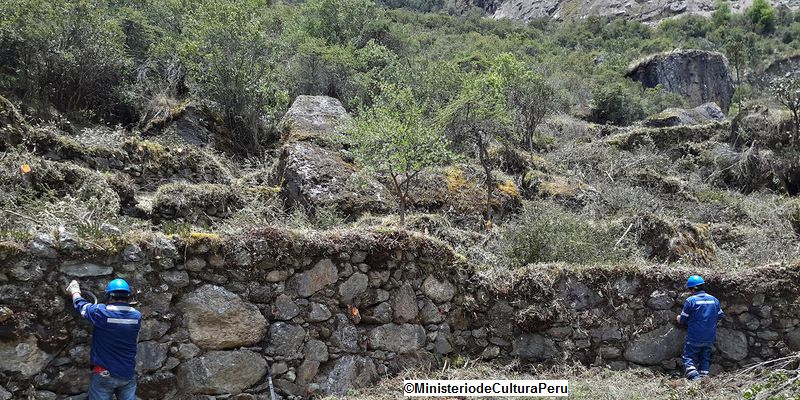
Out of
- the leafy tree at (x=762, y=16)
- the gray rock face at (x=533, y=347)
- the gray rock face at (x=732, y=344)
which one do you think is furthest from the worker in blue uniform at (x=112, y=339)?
the leafy tree at (x=762, y=16)

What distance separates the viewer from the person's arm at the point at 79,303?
377 cm

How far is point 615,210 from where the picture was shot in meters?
11.2

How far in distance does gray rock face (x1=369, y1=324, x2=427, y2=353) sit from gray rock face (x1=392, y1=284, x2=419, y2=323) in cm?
8

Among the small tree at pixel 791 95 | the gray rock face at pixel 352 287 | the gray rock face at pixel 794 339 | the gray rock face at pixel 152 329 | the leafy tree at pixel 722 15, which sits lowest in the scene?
the leafy tree at pixel 722 15

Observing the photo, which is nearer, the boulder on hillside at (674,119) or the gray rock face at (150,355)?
the gray rock face at (150,355)

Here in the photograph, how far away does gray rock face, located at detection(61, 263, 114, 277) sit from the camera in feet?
13.1

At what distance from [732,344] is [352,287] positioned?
14.3 ft

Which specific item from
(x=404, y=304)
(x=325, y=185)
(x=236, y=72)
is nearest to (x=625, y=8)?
(x=236, y=72)

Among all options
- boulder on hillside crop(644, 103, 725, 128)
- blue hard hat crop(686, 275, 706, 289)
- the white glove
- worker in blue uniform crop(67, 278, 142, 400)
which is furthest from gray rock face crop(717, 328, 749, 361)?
boulder on hillside crop(644, 103, 725, 128)

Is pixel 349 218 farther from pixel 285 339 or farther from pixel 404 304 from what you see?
pixel 285 339

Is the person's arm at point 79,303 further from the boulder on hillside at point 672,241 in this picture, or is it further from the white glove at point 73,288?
the boulder on hillside at point 672,241

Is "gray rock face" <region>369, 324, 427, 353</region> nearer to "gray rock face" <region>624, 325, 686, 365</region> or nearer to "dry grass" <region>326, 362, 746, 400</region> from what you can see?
"dry grass" <region>326, 362, 746, 400</region>

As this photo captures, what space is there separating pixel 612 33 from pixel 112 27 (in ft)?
165

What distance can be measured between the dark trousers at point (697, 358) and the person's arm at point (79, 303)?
568 centimetres
